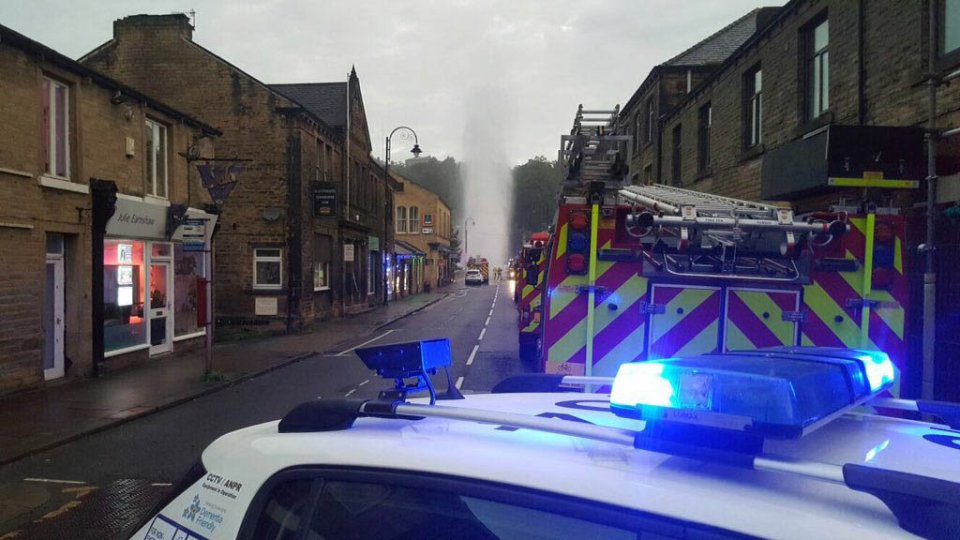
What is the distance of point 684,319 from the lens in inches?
203

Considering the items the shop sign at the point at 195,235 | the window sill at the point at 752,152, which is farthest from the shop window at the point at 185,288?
the window sill at the point at 752,152

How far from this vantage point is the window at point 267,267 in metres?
24.1

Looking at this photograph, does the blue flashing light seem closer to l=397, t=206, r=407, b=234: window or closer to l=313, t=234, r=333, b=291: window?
l=313, t=234, r=333, b=291: window

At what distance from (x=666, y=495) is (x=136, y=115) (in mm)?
16169

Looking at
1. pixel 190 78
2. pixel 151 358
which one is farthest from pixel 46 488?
pixel 190 78

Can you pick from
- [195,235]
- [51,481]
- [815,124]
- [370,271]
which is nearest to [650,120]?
[815,124]

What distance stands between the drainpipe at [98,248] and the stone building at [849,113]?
1185 centimetres

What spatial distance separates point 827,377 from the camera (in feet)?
6.11

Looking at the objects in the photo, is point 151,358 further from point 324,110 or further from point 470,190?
point 470,190

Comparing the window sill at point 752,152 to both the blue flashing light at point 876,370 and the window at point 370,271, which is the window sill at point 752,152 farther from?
the window at point 370,271

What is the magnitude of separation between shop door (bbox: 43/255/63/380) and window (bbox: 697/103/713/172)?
15.0 meters

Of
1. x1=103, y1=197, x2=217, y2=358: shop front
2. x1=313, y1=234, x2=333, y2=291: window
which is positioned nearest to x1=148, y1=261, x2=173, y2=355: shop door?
x1=103, y1=197, x2=217, y2=358: shop front

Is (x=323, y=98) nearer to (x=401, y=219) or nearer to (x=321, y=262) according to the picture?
(x=321, y=262)

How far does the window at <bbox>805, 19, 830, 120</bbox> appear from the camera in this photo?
453 inches
